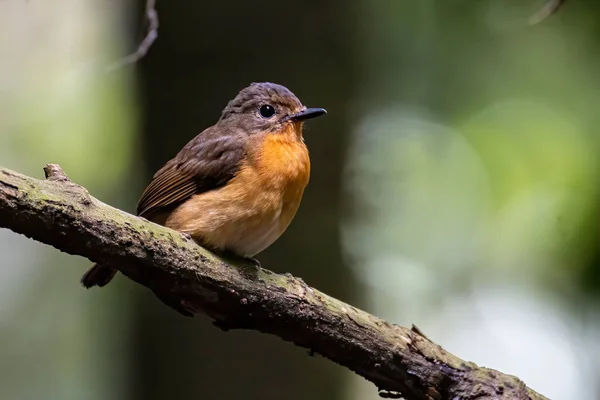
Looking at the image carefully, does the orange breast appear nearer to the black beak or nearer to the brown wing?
the brown wing

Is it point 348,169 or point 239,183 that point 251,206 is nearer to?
point 239,183

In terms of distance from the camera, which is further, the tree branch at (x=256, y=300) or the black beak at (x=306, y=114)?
the black beak at (x=306, y=114)

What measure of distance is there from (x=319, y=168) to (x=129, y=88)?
1.26 metres

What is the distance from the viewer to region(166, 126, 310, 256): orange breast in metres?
2.18

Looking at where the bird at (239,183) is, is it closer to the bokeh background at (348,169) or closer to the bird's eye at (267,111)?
the bird's eye at (267,111)

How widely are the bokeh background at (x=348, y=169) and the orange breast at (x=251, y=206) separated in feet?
2.75

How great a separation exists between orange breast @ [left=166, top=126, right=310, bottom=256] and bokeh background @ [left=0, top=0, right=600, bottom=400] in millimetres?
839

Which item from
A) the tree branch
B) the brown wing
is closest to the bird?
the brown wing

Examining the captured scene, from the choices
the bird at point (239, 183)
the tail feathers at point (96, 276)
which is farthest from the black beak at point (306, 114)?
the tail feathers at point (96, 276)

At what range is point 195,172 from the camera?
2.40 meters

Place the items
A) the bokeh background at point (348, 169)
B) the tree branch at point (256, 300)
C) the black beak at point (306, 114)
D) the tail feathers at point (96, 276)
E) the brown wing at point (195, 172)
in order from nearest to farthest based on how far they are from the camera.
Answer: the tree branch at point (256, 300)
the tail feathers at point (96, 276)
the brown wing at point (195, 172)
the black beak at point (306, 114)
the bokeh background at point (348, 169)

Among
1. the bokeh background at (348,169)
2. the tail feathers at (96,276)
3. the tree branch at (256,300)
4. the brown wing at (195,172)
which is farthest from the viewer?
the bokeh background at (348,169)

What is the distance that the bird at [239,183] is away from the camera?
7.18ft

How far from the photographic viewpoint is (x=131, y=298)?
11.8 ft
